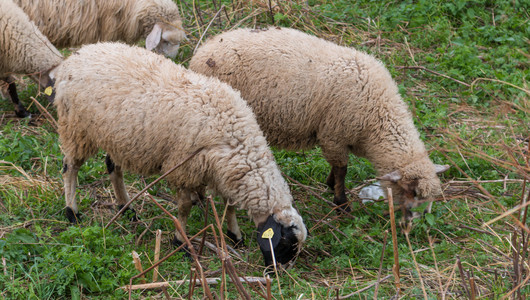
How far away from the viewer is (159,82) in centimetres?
394

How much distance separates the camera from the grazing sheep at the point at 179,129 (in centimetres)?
379

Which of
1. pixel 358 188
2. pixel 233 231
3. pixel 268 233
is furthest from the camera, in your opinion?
pixel 358 188

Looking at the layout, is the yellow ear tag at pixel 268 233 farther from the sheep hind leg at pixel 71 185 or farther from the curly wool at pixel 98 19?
the curly wool at pixel 98 19

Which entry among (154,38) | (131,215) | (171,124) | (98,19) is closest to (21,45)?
(98,19)

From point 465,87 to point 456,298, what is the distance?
396cm

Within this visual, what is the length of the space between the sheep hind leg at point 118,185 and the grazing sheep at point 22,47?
68.1 inches

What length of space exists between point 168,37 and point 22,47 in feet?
5.92

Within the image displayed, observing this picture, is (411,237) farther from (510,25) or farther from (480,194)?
(510,25)

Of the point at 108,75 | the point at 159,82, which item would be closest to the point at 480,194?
the point at 159,82

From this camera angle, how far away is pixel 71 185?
4.47 meters

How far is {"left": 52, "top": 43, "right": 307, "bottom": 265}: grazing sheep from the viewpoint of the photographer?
379 centimetres

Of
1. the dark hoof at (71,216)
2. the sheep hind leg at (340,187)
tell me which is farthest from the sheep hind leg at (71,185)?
the sheep hind leg at (340,187)

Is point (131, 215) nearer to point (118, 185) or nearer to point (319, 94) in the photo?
point (118, 185)

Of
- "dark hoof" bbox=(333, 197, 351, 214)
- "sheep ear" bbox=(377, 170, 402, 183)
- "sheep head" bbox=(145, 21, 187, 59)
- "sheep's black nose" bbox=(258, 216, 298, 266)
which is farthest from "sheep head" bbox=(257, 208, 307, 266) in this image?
"sheep head" bbox=(145, 21, 187, 59)
